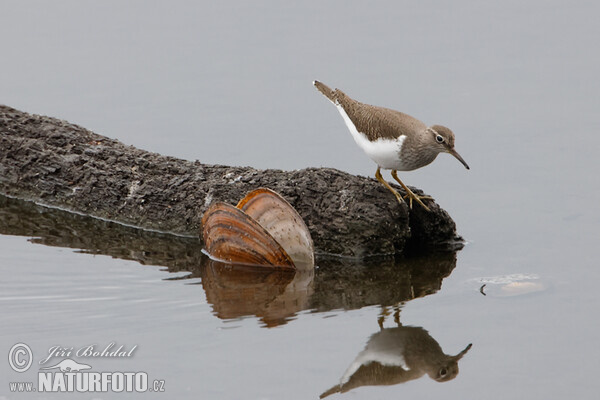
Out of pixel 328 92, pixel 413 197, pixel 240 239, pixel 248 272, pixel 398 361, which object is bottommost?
pixel 398 361

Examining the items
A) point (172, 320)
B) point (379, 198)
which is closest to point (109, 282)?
point (172, 320)

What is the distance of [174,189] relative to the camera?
9703 mm

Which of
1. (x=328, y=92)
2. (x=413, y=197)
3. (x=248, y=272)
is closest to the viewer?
(x=248, y=272)

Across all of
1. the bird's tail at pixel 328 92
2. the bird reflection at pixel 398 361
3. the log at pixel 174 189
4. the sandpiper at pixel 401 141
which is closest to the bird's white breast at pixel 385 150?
the sandpiper at pixel 401 141

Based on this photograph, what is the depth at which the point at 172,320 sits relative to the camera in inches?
308

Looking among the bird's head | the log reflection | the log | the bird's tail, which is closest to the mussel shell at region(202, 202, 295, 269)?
the log reflection

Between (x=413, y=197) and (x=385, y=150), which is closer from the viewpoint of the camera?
(x=385, y=150)

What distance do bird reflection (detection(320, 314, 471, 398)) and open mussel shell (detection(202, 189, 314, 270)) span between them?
139 cm

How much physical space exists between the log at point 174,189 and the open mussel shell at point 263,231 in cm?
41

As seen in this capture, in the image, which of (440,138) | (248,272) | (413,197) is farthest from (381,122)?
(248,272)

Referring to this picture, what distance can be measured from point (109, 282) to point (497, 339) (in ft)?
11.4

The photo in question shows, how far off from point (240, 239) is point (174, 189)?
4.15ft

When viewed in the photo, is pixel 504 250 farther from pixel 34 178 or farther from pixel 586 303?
pixel 34 178

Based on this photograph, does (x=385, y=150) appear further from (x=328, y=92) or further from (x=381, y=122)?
(x=328, y=92)
